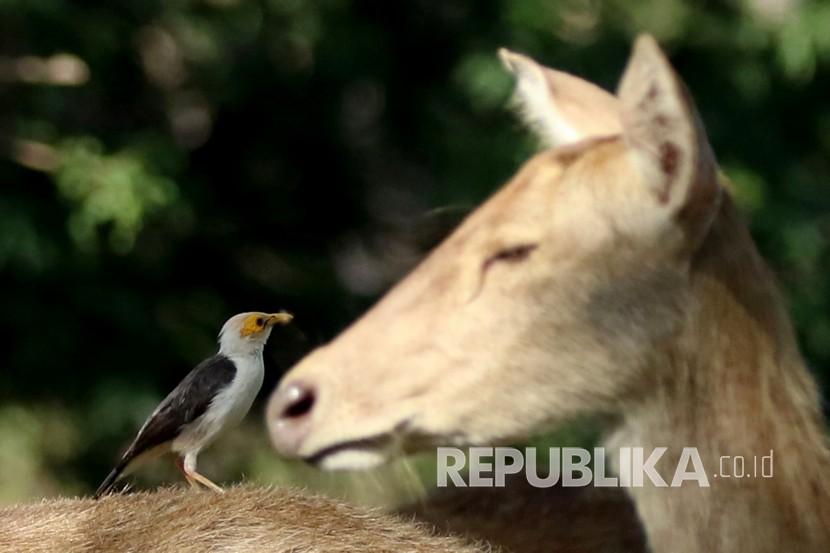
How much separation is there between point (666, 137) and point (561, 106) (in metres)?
0.55

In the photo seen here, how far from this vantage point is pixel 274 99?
21.6ft

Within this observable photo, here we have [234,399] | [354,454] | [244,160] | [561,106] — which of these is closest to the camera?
[234,399]

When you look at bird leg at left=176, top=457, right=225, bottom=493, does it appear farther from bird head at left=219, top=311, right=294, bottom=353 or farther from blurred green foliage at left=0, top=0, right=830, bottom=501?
blurred green foliage at left=0, top=0, right=830, bottom=501

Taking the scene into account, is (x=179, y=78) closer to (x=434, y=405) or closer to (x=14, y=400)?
(x=14, y=400)

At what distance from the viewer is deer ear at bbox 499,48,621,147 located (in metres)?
2.64

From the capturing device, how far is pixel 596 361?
2.31 meters

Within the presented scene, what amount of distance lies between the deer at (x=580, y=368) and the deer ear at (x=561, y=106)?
27 centimetres

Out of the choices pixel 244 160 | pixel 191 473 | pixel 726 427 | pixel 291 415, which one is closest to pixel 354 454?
pixel 291 415

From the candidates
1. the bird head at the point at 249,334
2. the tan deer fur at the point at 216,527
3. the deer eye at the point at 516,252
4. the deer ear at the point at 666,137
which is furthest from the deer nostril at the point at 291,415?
the deer ear at the point at 666,137

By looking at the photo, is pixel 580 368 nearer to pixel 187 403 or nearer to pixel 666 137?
pixel 666 137

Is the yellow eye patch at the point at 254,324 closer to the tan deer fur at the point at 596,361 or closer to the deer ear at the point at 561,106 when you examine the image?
the tan deer fur at the point at 596,361

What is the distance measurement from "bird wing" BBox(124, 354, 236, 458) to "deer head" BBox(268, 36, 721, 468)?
21cm

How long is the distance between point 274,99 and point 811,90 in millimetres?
2282

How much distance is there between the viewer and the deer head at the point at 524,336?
2266 millimetres
